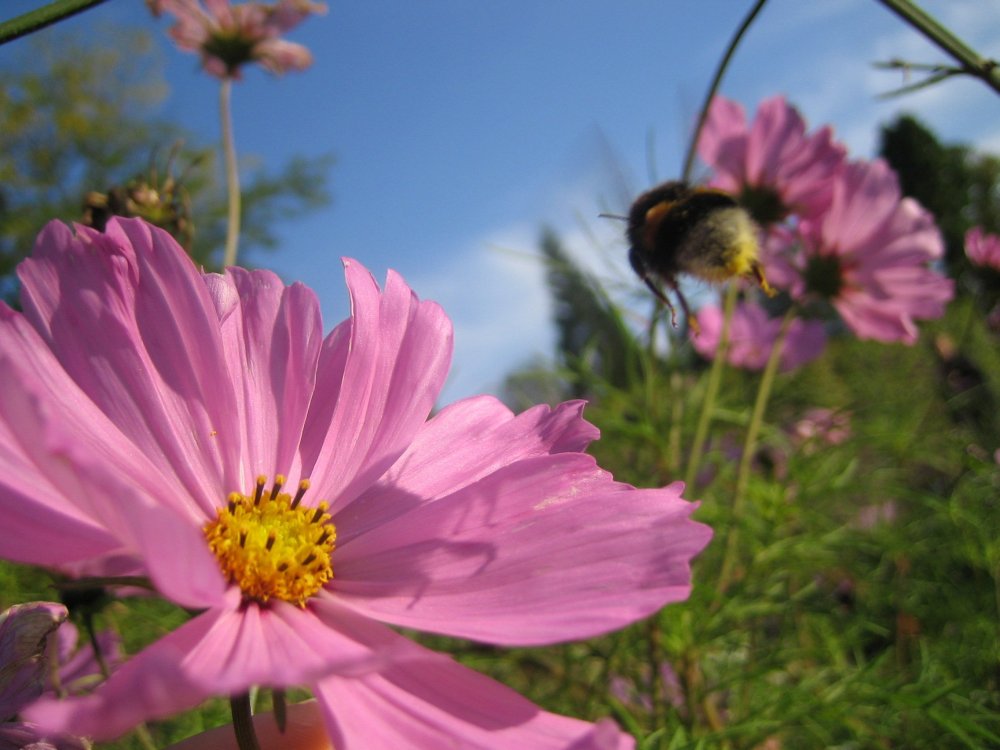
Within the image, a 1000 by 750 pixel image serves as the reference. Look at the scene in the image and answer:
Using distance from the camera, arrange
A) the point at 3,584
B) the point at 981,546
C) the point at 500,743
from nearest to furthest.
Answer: the point at 500,743, the point at 3,584, the point at 981,546

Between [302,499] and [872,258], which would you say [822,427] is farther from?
[302,499]

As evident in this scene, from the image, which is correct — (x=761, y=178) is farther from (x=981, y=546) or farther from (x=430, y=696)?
(x=430, y=696)

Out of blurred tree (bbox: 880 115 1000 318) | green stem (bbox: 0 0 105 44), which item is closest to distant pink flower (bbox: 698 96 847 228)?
green stem (bbox: 0 0 105 44)

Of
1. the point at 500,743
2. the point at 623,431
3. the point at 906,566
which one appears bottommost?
the point at 500,743

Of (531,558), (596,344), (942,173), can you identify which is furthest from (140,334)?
(942,173)

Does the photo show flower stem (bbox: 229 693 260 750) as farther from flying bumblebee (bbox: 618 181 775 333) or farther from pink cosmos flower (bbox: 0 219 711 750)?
flying bumblebee (bbox: 618 181 775 333)

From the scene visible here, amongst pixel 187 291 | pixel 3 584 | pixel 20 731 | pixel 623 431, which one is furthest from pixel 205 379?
pixel 3 584

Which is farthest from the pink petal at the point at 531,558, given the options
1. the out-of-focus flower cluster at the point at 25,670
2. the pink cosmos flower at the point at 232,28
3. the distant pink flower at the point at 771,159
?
the pink cosmos flower at the point at 232,28
